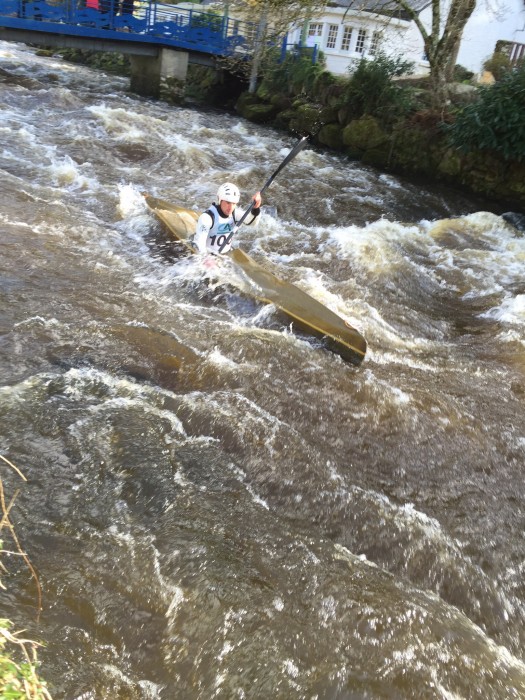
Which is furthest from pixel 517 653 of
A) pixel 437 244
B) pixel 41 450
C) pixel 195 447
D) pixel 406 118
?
pixel 406 118

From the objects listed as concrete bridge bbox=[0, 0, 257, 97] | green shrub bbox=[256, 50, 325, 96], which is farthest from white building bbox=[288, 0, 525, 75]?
concrete bridge bbox=[0, 0, 257, 97]

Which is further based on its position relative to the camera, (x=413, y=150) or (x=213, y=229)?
(x=413, y=150)

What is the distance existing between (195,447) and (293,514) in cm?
95

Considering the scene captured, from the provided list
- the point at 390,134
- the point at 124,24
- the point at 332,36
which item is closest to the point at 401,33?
the point at 332,36

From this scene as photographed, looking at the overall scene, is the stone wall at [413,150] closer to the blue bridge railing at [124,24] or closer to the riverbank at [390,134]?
the riverbank at [390,134]

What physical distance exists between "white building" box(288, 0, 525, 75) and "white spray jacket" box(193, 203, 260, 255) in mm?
14118

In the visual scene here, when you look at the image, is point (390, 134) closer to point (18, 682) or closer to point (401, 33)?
point (401, 33)

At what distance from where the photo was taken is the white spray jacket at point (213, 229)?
6.55 metres

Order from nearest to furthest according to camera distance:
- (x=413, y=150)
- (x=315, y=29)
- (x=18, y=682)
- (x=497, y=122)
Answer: (x=18, y=682) → (x=497, y=122) → (x=413, y=150) → (x=315, y=29)

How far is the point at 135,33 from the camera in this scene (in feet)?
61.0

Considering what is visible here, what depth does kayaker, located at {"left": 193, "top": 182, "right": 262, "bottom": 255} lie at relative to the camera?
21.6ft

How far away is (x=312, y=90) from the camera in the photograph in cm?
1728

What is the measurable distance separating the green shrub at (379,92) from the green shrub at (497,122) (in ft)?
7.04

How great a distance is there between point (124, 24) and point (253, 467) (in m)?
18.9
